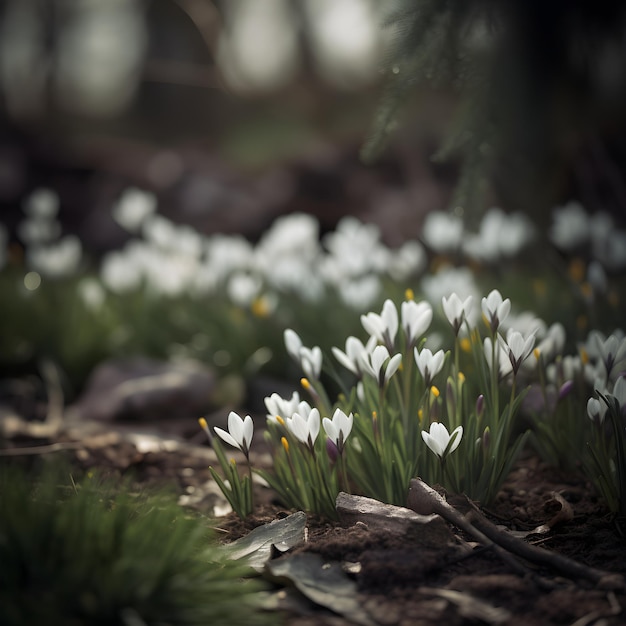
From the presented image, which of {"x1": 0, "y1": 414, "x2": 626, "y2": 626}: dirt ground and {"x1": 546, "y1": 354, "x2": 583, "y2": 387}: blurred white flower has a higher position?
{"x1": 546, "y1": 354, "x2": 583, "y2": 387}: blurred white flower

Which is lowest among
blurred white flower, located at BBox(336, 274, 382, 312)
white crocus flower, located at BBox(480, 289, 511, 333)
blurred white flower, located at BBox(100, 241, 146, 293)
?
white crocus flower, located at BBox(480, 289, 511, 333)

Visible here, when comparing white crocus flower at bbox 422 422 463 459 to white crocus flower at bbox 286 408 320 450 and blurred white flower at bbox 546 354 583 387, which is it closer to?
white crocus flower at bbox 286 408 320 450

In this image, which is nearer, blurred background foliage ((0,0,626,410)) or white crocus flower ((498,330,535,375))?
white crocus flower ((498,330,535,375))

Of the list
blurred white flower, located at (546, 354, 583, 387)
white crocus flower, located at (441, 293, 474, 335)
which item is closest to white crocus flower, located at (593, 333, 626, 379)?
blurred white flower, located at (546, 354, 583, 387)

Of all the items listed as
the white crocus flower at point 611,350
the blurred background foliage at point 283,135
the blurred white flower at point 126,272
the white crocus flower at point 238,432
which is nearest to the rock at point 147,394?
the blurred background foliage at point 283,135

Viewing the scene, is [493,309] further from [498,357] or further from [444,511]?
[444,511]

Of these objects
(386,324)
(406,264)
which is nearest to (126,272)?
(406,264)

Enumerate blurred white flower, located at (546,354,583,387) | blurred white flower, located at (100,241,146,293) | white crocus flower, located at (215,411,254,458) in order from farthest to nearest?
blurred white flower, located at (100,241,146,293) → blurred white flower, located at (546,354,583,387) → white crocus flower, located at (215,411,254,458)
